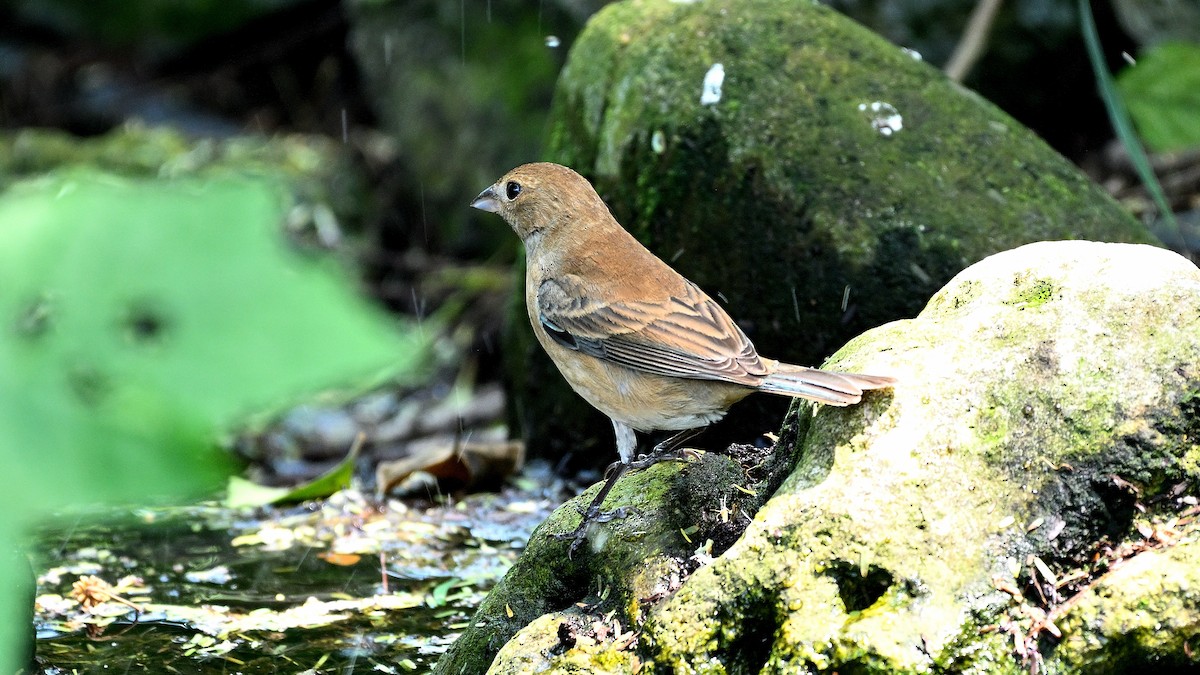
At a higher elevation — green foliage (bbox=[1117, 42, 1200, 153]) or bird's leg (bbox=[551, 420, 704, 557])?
bird's leg (bbox=[551, 420, 704, 557])

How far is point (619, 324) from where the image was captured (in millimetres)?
4254

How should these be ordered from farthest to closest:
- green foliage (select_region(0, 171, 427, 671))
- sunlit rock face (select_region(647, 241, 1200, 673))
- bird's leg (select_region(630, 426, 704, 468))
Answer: bird's leg (select_region(630, 426, 704, 468))
sunlit rock face (select_region(647, 241, 1200, 673))
green foliage (select_region(0, 171, 427, 671))

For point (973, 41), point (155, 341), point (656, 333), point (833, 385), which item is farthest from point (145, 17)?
point (155, 341)

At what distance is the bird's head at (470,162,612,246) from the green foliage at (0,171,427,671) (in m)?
3.84

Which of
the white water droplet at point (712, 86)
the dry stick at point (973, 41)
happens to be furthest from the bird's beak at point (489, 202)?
the dry stick at point (973, 41)

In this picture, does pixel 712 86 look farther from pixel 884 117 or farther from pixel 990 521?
pixel 990 521

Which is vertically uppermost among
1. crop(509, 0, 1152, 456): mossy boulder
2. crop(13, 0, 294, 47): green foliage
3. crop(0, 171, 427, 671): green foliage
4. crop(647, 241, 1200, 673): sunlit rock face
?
crop(0, 171, 427, 671): green foliage

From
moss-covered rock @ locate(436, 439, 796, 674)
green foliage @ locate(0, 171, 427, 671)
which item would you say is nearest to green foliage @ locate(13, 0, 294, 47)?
moss-covered rock @ locate(436, 439, 796, 674)

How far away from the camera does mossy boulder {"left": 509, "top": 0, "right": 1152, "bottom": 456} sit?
210 inches

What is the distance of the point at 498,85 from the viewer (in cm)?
938

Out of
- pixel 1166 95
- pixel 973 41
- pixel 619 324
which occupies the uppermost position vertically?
pixel 619 324

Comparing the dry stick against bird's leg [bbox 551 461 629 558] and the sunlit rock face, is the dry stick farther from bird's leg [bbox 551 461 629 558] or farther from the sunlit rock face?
bird's leg [bbox 551 461 629 558]

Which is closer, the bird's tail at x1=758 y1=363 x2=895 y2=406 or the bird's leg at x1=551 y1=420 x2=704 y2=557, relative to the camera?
the bird's tail at x1=758 y1=363 x2=895 y2=406

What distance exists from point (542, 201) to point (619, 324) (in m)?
0.78
